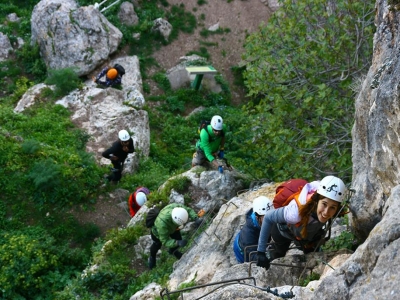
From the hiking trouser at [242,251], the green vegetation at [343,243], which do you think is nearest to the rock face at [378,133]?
the green vegetation at [343,243]

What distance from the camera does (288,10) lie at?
1307cm

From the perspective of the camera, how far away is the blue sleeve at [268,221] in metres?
5.80

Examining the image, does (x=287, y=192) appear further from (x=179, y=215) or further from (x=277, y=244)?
(x=179, y=215)

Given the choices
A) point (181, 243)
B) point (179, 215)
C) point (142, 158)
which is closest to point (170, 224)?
point (179, 215)

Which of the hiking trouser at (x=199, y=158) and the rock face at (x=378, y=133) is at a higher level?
the rock face at (x=378, y=133)

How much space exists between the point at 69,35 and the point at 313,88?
39.0 feet

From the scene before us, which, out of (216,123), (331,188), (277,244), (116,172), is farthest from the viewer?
(116,172)

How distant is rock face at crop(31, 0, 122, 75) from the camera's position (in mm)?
19953

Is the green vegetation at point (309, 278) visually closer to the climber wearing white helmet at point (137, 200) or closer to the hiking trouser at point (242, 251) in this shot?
the hiking trouser at point (242, 251)

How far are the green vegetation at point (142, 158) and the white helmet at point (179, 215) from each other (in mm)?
1058

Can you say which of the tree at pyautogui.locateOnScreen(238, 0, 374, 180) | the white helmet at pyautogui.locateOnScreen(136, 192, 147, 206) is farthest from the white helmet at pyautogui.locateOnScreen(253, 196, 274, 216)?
the white helmet at pyautogui.locateOnScreen(136, 192, 147, 206)

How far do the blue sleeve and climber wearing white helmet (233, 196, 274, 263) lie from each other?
34.3 inches

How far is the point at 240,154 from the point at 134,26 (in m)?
9.11

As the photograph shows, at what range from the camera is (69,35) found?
20000 millimetres
